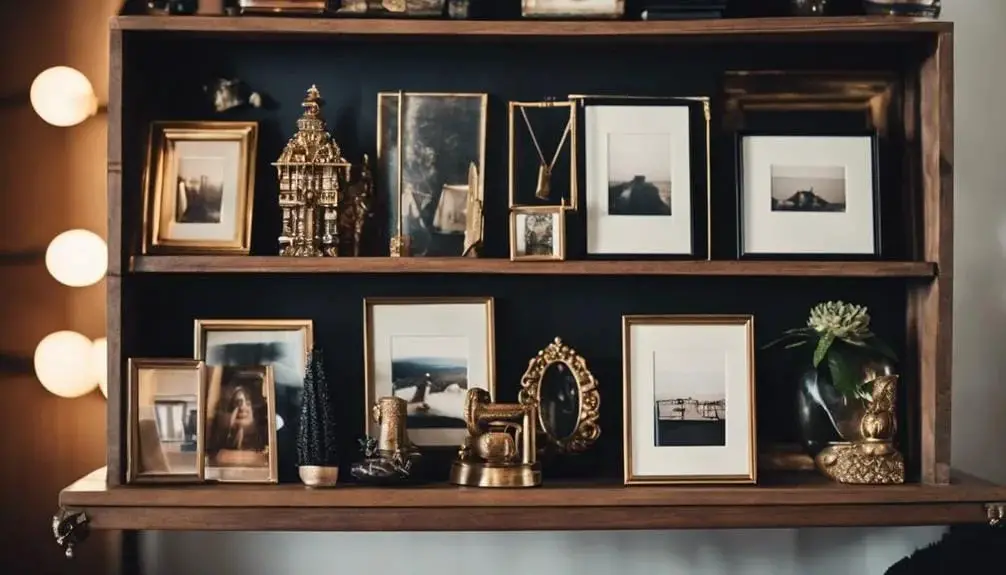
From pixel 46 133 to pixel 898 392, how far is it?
5.98 feet

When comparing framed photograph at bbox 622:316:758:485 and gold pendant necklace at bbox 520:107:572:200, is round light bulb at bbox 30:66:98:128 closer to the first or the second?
gold pendant necklace at bbox 520:107:572:200

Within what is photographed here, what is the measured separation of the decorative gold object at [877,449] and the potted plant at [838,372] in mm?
29

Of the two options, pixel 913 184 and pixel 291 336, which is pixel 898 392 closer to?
pixel 913 184

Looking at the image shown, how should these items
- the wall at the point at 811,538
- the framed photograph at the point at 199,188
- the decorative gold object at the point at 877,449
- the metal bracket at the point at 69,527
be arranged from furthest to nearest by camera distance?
the wall at the point at 811,538 → the framed photograph at the point at 199,188 → the decorative gold object at the point at 877,449 → the metal bracket at the point at 69,527

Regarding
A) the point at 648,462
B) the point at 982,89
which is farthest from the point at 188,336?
the point at 982,89

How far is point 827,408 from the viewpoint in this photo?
2.13 m

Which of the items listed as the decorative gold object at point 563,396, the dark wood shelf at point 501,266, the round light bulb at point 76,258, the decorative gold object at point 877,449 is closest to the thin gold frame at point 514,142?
the dark wood shelf at point 501,266

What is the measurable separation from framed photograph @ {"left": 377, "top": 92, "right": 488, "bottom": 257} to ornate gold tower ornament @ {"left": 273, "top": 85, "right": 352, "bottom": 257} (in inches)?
4.5

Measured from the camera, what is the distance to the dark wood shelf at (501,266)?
6.68 ft

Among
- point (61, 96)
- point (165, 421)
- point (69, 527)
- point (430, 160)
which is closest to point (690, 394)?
point (430, 160)

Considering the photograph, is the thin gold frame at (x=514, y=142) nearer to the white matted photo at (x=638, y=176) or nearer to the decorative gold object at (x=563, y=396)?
the white matted photo at (x=638, y=176)

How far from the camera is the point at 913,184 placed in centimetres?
217

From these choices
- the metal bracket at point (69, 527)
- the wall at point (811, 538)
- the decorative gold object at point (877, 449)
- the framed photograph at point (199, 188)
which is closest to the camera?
the metal bracket at point (69, 527)

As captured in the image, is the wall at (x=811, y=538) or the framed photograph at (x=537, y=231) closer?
Answer: the framed photograph at (x=537, y=231)
